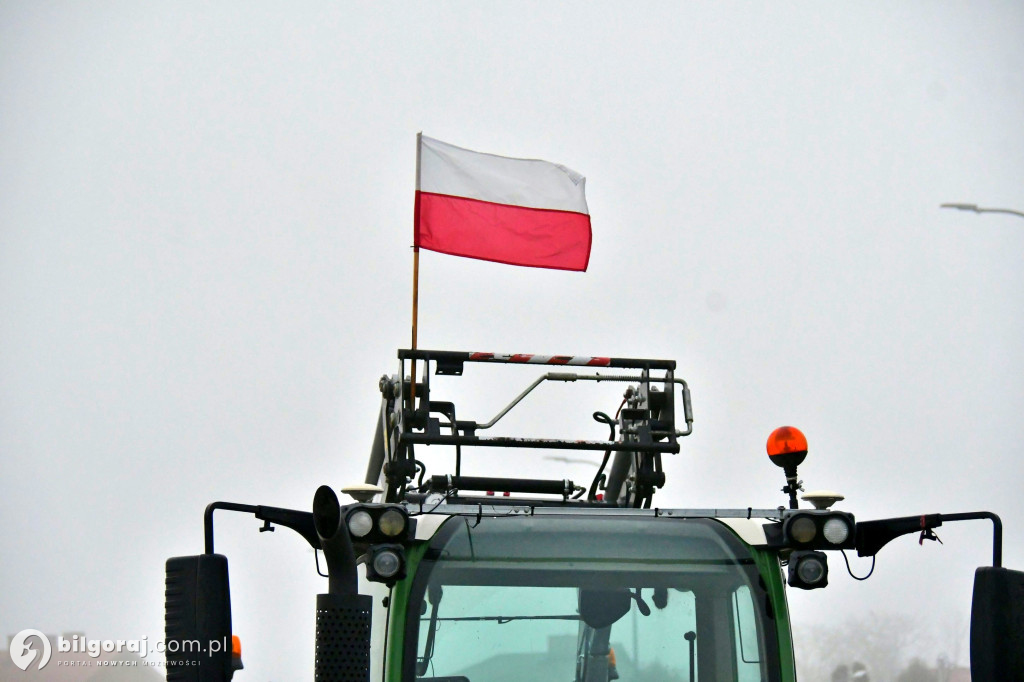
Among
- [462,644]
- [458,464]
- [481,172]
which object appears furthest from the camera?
[481,172]

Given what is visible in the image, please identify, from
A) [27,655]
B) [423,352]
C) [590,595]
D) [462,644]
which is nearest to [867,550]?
[590,595]

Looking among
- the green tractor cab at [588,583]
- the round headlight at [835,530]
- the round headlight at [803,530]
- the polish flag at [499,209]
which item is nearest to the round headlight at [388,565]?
the green tractor cab at [588,583]

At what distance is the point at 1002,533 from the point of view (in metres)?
5.75

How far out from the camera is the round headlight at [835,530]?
6371 millimetres

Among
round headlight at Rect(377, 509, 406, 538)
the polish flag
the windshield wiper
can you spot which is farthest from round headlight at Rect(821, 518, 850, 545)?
the polish flag

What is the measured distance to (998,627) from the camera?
17.5 ft

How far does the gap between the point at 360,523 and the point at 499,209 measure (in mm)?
3802

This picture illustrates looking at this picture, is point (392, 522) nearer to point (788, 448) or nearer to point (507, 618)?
point (507, 618)

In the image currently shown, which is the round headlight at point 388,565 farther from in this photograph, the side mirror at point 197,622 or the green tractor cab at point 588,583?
the side mirror at point 197,622

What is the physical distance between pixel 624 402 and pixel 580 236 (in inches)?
57.0

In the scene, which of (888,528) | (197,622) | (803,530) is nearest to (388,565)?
(197,622)

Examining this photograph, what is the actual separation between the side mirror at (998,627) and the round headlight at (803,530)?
1073 millimetres

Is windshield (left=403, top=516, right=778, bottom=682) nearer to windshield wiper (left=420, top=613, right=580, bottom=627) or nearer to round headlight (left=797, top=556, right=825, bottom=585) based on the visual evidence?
windshield wiper (left=420, top=613, right=580, bottom=627)

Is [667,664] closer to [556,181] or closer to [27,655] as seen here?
[556,181]
